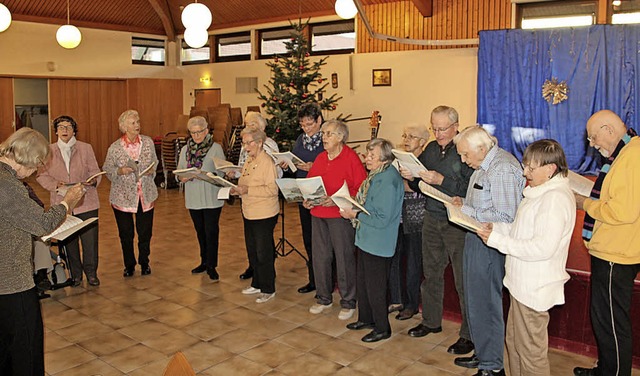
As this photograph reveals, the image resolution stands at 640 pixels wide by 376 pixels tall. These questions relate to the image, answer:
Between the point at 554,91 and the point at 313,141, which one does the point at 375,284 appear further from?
the point at 554,91

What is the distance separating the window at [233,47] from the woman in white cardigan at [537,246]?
43.1 feet

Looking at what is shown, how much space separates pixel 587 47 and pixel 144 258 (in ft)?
26.7

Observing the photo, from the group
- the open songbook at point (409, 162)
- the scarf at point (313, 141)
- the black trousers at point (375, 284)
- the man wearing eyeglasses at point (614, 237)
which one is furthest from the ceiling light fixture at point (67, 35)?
the man wearing eyeglasses at point (614, 237)

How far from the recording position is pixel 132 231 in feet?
18.5

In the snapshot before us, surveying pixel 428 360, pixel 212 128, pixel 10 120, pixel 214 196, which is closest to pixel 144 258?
pixel 214 196

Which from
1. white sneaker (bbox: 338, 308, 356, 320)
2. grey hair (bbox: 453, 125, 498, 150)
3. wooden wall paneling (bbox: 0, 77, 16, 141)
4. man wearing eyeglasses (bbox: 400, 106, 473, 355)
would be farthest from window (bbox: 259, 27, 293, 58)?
grey hair (bbox: 453, 125, 498, 150)

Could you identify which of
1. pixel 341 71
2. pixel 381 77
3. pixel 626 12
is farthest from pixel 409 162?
pixel 341 71

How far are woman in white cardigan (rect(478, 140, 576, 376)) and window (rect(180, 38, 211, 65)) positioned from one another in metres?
14.4

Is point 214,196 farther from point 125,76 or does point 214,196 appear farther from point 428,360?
point 125,76

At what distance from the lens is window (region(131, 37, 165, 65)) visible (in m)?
16.2

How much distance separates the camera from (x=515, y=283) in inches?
119

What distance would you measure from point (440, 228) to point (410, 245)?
60 centimetres

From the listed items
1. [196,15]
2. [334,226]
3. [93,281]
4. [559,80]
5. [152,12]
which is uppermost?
[152,12]

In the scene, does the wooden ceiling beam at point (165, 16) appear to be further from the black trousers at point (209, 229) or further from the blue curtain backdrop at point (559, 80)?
the black trousers at point (209, 229)
